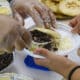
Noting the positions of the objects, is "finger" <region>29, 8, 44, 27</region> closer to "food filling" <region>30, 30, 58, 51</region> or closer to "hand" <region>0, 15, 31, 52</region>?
"food filling" <region>30, 30, 58, 51</region>

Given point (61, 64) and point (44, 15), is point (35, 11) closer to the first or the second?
point (44, 15)

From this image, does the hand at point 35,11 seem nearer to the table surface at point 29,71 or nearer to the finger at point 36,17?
the finger at point 36,17

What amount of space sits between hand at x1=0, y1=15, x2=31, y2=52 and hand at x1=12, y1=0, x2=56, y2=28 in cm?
28

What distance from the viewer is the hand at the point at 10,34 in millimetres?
622

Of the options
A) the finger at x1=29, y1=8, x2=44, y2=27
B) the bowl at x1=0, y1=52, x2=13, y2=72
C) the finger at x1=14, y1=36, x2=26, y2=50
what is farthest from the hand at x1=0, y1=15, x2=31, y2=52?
the finger at x1=29, y1=8, x2=44, y2=27

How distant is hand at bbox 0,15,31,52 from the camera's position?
2.04 ft

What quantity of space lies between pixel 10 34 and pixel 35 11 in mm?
353

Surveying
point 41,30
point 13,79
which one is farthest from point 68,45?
point 13,79

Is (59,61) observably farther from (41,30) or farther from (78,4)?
(78,4)

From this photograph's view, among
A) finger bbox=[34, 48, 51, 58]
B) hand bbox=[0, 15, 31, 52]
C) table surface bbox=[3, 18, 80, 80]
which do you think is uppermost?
hand bbox=[0, 15, 31, 52]

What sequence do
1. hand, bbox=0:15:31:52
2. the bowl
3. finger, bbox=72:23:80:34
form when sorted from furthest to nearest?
finger, bbox=72:23:80:34 < the bowl < hand, bbox=0:15:31:52

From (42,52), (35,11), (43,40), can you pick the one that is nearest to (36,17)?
(35,11)

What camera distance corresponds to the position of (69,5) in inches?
48.4

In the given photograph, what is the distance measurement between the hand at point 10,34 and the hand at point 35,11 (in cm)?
28
